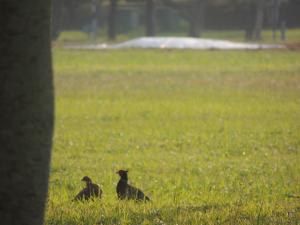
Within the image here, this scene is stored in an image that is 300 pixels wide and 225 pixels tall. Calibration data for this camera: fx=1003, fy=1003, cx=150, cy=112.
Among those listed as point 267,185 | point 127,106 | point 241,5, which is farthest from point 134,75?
point 241,5

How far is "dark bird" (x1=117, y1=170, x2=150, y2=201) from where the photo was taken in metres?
10.1

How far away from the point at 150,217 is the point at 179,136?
34.4 ft

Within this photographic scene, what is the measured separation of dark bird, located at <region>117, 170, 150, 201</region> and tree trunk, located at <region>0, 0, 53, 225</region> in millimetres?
3455

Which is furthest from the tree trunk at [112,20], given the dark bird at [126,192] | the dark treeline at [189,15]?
the dark bird at [126,192]

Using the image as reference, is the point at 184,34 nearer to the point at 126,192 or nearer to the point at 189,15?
the point at 189,15

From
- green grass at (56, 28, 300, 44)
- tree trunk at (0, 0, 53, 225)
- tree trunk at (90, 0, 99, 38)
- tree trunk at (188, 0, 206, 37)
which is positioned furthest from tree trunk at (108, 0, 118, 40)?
tree trunk at (0, 0, 53, 225)

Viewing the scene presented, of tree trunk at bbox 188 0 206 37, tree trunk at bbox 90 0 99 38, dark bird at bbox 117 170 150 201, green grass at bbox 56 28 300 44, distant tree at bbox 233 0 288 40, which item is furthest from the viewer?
green grass at bbox 56 28 300 44

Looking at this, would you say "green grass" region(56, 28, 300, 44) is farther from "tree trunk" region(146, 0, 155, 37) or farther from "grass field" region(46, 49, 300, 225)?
"grass field" region(46, 49, 300, 225)

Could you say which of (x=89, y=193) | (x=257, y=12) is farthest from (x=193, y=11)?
(x=89, y=193)

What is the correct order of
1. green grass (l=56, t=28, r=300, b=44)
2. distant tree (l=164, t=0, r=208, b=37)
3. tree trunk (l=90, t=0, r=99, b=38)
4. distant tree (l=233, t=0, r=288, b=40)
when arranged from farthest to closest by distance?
green grass (l=56, t=28, r=300, b=44)
distant tree (l=164, t=0, r=208, b=37)
tree trunk (l=90, t=0, r=99, b=38)
distant tree (l=233, t=0, r=288, b=40)

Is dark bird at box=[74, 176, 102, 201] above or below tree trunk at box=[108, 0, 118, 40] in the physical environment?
above

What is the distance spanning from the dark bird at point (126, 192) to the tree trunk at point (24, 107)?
3.45 metres

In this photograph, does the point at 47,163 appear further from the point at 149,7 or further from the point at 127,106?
the point at 149,7

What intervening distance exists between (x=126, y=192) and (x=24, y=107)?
12.5 feet
